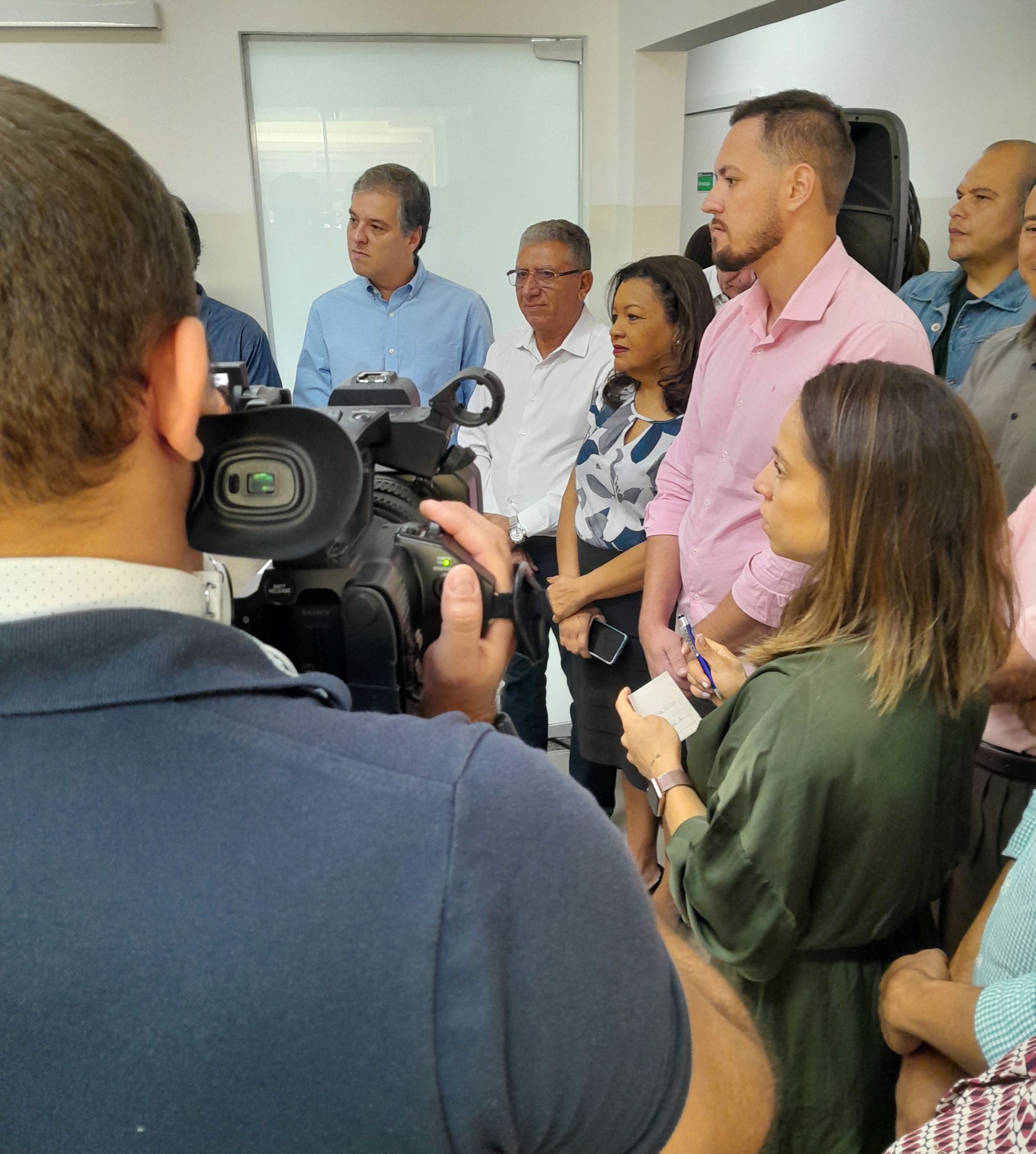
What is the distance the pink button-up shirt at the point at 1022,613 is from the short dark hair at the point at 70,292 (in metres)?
1.35

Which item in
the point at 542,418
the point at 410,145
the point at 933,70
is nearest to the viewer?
the point at 542,418

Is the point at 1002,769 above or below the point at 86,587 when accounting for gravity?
below

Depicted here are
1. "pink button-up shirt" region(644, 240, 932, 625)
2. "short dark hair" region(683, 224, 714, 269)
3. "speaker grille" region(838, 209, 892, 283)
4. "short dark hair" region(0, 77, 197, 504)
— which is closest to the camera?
"short dark hair" region(0, 77, 197, 504)

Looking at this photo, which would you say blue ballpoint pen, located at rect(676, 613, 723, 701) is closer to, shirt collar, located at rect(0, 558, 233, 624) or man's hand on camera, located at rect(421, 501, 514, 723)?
man's hand on camera, located at rect(421, 501, 514, 723)

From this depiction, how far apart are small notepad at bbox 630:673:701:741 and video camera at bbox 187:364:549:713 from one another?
66 centimetres

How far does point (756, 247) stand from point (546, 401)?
2.82 ft

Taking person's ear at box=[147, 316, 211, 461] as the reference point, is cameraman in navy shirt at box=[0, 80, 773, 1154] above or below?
below

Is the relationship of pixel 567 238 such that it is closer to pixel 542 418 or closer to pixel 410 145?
pixel 542 418

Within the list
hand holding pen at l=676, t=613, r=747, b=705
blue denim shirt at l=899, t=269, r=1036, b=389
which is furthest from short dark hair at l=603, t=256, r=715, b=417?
hand holding pen at l=676, t=613, r=747, b=705

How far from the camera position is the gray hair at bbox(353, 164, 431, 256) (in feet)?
9.34

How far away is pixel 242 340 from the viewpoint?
3037 mm

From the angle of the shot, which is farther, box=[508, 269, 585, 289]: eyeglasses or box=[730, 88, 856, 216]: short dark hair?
box=[508, 269, 585, 289]: eyeglasses

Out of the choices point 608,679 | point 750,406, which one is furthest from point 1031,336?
point 608,679

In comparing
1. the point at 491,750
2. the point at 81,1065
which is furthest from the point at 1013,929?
the point at 81,1065
